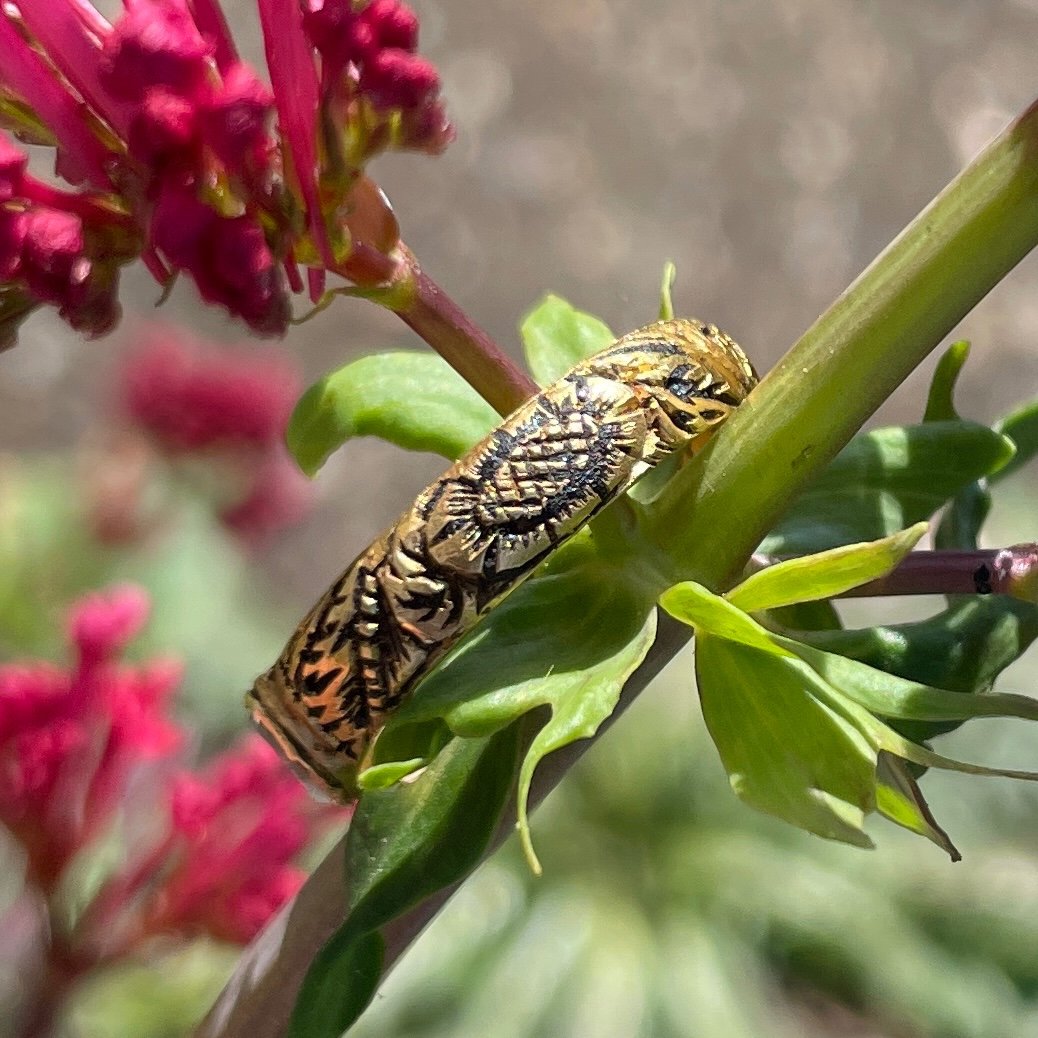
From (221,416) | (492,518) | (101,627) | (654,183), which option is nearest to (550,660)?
(492,518)

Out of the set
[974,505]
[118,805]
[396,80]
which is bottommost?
[974,505]

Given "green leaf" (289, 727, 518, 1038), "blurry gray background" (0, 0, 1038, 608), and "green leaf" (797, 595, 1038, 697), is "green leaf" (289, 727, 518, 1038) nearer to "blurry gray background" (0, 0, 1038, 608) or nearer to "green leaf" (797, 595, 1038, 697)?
"green leaf" (797, 595, 1038, 697)

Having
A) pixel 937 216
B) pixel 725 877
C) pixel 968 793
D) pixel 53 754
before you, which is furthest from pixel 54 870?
pixel 968 793

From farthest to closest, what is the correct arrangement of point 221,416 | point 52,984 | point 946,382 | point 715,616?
point 221,416, point 52,984, point 946,382, point 715,616

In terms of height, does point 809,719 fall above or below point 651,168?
below

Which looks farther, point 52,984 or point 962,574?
point 52,984

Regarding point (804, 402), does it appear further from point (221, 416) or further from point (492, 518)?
point (221, 416)
